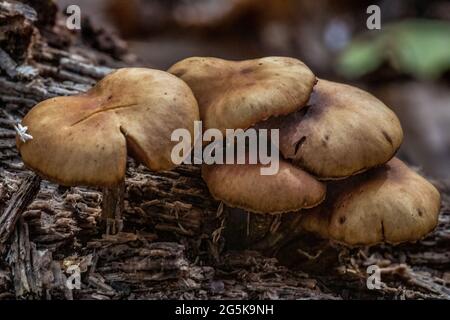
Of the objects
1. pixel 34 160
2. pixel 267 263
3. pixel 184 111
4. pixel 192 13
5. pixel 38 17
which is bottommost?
pixel 267 263

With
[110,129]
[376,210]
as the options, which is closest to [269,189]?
[376,210]

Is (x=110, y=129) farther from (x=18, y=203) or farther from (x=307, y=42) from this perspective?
(x=307, y=42)

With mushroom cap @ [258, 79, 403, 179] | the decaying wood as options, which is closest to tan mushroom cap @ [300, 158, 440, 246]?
mushroom cap @ [258, 79, 403, 179]

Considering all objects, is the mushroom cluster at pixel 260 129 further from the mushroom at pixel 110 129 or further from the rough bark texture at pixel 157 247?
the rough bark texture at pixel 157 247

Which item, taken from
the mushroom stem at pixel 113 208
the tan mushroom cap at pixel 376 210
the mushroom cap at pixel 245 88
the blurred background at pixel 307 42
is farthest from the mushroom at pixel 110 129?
the blurred background at pixel 307 42

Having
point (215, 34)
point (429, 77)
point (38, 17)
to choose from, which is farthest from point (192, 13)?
A: point (38, 17)

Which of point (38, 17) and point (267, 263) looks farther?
point (38, 17)
